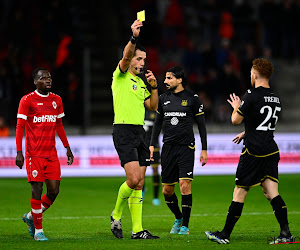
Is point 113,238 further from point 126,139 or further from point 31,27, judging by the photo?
point 31,27

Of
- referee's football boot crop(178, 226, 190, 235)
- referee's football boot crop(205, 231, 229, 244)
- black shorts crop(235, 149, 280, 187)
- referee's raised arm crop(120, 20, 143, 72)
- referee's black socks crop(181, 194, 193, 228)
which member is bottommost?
referee's football boot crop(178, 226, 190, 235)

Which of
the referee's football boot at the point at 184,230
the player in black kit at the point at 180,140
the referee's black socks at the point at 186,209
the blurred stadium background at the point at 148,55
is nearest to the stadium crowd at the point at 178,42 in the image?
the blurred stadium background at the point at 148,55

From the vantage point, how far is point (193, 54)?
21.3 metres

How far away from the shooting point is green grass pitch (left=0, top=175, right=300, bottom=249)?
9.21 metres

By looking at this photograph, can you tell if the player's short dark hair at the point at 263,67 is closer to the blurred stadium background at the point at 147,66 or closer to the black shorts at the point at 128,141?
the black shorts at the point at 128,141

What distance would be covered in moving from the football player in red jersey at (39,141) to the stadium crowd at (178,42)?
947cm

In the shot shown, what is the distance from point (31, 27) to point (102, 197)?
755cm

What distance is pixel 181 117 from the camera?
10.4m

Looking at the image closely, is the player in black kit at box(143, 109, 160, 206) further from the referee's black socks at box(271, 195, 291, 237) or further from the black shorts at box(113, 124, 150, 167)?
the referee's black socks at box(271, 195, 291, 237)

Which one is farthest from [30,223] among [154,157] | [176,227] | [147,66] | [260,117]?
[147,66]

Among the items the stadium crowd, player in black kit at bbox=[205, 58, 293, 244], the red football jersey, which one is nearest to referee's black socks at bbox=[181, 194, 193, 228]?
player in black kit at bbox=[205, 58, 293, 244]

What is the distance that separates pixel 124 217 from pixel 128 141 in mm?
2865

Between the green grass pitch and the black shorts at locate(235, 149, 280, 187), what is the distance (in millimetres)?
737

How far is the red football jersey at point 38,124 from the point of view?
9727 mm
